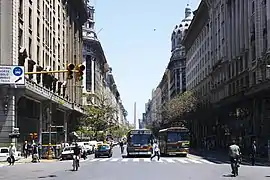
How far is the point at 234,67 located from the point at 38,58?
26592 millimetres

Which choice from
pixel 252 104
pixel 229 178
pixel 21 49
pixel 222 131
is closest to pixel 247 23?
pixel 252 104

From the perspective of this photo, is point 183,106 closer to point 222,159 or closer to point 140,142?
point 140,142

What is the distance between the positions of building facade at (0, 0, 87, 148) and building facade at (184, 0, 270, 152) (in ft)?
72.1

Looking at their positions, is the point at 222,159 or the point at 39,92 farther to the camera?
the point at 39,92

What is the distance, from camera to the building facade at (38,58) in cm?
4834

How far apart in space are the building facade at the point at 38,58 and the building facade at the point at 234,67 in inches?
865

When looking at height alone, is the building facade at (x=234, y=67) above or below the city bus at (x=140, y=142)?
above

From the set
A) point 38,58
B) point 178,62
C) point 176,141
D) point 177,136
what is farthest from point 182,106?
point 178,62

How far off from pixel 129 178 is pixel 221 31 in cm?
6105

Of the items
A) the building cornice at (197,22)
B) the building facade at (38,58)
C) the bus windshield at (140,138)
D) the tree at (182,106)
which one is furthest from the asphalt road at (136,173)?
the building cornice at (197,22)

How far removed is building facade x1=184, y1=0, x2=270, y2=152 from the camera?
56.4 meters

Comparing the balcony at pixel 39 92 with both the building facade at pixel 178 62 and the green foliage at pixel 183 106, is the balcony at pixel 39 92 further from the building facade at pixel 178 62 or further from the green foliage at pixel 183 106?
the building facade at pixel 178 62

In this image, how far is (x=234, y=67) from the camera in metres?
72.8

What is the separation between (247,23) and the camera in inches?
2559
